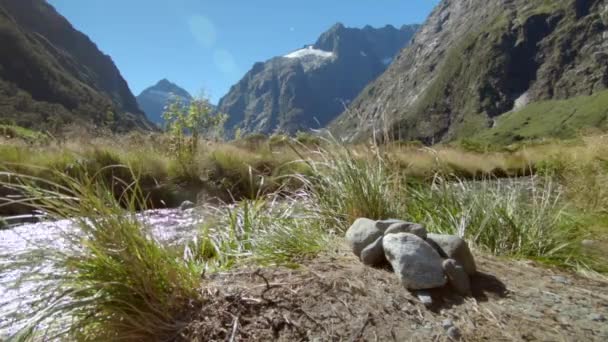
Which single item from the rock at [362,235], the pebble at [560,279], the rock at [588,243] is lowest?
the rock at [588,243]

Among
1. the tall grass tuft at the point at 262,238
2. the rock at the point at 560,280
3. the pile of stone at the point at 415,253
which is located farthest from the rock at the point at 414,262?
the rock at the point at 560,280

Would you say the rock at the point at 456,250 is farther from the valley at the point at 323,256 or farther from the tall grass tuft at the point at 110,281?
the tall grass tuft at the point at 110,281

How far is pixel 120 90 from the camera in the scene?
14575 cm

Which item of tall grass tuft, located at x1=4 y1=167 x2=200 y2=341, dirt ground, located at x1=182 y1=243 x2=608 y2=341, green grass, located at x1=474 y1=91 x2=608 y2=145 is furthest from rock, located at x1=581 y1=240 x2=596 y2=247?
green grass, located at x1=474 y1=91 x2=608 y2=145

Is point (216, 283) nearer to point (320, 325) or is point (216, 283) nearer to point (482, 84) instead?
point (320, 325)

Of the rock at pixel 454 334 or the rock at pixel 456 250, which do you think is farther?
the rock at pixel 456 250

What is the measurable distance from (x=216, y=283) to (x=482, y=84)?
135792mm

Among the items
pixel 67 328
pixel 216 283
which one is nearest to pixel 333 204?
pixel 216 283

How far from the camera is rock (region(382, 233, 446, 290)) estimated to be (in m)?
1.73

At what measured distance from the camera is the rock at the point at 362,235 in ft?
6.98

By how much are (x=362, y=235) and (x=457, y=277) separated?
547mm

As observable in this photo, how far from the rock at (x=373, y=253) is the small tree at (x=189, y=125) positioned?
5.89 m

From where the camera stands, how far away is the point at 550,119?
9512 centimetres

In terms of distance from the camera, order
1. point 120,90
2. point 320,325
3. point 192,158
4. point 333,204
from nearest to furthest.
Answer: point 320,325, point 333,204, point 192,158, point 120,90
